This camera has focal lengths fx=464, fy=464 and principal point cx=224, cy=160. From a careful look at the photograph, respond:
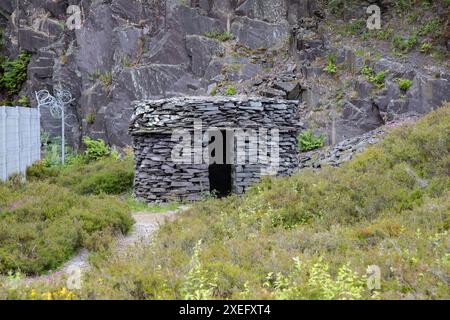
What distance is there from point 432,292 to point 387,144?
24.1ft

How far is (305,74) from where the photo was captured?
22.5 metres

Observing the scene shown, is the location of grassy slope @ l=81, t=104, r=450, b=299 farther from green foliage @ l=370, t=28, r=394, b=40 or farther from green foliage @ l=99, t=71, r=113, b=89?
green foliage @ l=99, t=71, r=113, b=89

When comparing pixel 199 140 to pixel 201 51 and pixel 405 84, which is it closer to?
pixel 405 84

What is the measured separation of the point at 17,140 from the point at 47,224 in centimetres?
610

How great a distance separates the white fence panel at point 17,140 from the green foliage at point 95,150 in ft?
17.8

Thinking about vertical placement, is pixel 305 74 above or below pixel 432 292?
above

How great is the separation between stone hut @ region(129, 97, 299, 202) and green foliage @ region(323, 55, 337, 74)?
8247mm

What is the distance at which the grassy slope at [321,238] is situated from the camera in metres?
5.21

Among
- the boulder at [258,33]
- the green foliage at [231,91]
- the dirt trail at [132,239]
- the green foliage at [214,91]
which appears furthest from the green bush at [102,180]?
the boulder at [258,33]

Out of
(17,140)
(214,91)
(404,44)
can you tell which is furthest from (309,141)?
(17,140)

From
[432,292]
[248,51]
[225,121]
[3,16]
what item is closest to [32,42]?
[3,16]

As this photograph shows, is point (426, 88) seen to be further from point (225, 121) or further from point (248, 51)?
point (225, 121)

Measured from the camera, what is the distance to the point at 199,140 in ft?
46.9

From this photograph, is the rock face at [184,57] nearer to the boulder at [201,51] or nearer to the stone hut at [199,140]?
the boulder at [201,51]
